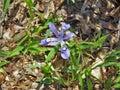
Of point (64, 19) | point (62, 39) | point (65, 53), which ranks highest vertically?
point (64, 19)

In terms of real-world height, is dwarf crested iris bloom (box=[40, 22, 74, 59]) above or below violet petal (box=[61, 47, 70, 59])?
above

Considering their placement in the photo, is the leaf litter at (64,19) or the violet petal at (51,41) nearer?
the violet petal at (51,41)

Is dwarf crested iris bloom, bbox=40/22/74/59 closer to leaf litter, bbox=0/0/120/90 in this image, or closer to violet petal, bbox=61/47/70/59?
violet petal, bbox=61/47/70/59

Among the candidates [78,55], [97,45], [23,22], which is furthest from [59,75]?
[23,22]

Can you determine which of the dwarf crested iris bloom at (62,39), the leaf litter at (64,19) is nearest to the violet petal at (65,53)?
the dwarf crested iris bloom at (62,39)

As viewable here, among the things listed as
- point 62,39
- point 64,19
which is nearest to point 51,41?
point 62,39

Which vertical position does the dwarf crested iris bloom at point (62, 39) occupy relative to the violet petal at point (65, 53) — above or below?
above

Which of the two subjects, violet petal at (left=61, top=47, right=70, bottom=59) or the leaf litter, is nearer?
violet petal at (left=61, top=47, right=70, bottom=59)

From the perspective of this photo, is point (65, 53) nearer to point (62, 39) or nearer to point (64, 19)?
point (62, 39)

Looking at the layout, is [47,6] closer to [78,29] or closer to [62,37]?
[78,29]

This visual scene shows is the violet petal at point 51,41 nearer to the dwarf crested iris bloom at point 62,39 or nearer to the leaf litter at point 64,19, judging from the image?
the dwarf crested iris bloom at point 62,39

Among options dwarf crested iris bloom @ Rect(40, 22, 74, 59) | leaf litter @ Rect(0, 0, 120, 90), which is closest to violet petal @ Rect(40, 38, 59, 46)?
dwarf crested iris bloom @ Rect(40, 22, 74, 59)
